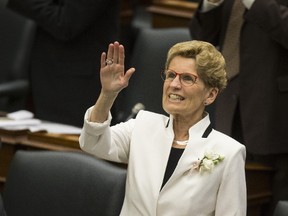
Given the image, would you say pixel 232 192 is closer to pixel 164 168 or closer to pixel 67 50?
pixel 164 168

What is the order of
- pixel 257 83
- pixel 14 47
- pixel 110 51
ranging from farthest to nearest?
pixel 14 47 → pixel 257 83 → pixel 110 51

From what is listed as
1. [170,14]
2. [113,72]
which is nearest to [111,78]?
[113,72]

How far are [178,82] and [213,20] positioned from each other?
879mm

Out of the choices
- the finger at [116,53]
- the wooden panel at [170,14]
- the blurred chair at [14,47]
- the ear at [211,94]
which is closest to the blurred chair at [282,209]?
the ear at [211,94]

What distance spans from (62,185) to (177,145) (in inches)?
18.9

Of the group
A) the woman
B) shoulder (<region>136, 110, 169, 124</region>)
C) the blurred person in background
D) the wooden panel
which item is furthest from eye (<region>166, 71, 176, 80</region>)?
the wooden panel

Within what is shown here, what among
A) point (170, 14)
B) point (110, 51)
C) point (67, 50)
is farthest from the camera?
point (170, 14)

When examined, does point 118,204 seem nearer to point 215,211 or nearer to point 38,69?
point 215,211

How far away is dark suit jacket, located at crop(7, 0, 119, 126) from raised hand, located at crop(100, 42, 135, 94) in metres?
1.23

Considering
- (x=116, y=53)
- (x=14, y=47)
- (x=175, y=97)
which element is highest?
Answer: (x=116, y=53)

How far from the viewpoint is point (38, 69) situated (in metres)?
3.84

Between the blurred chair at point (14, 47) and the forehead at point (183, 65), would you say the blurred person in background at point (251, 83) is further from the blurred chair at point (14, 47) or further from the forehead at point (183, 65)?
the blurred chair at point (14, 47)

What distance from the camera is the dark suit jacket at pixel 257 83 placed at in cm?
323

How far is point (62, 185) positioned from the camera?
9.27ft
